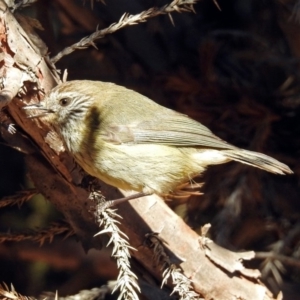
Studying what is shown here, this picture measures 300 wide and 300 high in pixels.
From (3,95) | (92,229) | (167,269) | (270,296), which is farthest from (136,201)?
(3,95)

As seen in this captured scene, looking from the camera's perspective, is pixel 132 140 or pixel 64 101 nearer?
pixel 64 101

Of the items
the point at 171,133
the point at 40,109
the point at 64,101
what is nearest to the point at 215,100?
the point at 171,133

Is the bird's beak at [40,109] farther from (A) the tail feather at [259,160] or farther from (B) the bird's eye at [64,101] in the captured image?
(A) the tail feather at [259,160]

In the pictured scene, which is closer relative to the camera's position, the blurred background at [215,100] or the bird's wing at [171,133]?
the bird's wing at [171,133]

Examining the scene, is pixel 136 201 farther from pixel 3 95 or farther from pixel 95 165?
pixel 3 95

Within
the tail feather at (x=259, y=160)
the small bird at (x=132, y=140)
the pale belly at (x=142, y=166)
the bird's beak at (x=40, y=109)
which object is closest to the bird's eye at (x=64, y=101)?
the small bird at (x=132, y=140)

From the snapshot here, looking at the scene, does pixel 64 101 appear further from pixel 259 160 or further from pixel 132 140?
pixel 259 160

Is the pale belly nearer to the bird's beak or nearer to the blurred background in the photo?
the bird's beak
